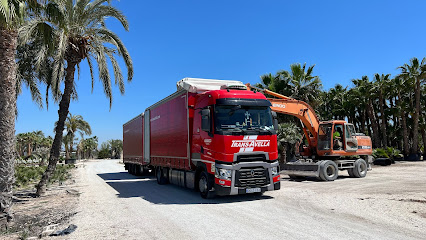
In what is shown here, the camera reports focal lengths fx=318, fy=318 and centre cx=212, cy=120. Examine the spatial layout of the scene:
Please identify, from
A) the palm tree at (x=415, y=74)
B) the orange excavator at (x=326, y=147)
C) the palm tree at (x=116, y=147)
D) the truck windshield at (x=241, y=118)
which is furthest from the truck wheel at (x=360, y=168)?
the palm tree at (x=116, y=147)

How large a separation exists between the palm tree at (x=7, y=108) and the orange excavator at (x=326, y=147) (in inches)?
440

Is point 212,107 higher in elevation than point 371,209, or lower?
higher

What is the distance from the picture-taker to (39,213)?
390 inches

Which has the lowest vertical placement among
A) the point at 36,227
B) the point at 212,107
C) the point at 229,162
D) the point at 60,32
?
the point at 36,227

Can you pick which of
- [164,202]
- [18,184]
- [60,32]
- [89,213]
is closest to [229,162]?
[164,202]

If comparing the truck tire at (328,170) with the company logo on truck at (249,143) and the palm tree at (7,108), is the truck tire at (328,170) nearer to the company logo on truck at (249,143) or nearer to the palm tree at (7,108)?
the company logo on truck at (249,143)

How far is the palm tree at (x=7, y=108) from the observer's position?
8945 mm

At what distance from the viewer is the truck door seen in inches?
666

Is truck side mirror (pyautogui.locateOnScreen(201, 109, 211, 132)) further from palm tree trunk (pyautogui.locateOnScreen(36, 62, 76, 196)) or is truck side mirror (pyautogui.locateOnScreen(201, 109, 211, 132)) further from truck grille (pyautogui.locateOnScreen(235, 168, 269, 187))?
palm tree trunk (pyautogui.locateOnScreen(36, 62, 76, 196))

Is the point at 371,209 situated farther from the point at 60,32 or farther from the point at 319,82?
the point at 319,82

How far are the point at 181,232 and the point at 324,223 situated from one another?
3221mm

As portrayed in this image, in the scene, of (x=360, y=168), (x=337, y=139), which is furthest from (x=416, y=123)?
(x=337, y=139)

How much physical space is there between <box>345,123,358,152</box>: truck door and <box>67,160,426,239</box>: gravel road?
15.5ft

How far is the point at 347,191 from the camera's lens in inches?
488
